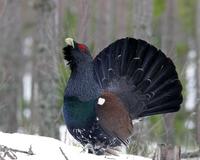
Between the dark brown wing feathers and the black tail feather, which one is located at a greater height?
the black tail feather

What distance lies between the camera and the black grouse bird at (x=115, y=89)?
→ 6285mm

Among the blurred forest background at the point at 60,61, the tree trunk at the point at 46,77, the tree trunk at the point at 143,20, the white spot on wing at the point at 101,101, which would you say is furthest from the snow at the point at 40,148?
the tree trunk at the point at 46,77

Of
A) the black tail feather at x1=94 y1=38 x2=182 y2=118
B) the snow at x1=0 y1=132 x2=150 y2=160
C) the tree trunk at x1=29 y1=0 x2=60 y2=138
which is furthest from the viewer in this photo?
the tree trunk at x1=29 y1=0 x2=60 y2=138

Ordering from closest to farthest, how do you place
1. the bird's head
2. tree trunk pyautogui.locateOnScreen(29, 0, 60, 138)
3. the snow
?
the snow, the bird's head, tree trunk pyautogui.locateOnScreen(29, 0, 60, 138)

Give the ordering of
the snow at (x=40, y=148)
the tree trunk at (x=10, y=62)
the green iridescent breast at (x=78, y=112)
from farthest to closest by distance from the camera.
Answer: the tree trunk at (x=10, y=62), the green iridescent breast at (x=78, y=112), the snow at (x=40, y=148)

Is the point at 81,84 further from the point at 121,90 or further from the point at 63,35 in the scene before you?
the point at 63,35

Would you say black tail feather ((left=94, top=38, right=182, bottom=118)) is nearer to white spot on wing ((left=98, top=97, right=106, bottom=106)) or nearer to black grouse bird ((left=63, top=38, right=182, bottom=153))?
black grouse bird ((left=63, top=38, right=182, bottom=153))

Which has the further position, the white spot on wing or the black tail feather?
the black tail feather

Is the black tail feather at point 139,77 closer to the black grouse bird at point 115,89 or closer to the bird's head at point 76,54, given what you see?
the black grouse bird at point 115,89

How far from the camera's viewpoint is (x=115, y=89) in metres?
7.00

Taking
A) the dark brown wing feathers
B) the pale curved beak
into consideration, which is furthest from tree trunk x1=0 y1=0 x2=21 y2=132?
the pale curved beak

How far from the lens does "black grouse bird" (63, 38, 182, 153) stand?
6.29 meters

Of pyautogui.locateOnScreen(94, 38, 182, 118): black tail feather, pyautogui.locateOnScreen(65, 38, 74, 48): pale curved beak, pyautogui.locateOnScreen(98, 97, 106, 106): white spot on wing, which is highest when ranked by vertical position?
pyautogui.locateOnScreen(65, 38, 74, 48): pale curved beak

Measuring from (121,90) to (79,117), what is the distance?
984mm
